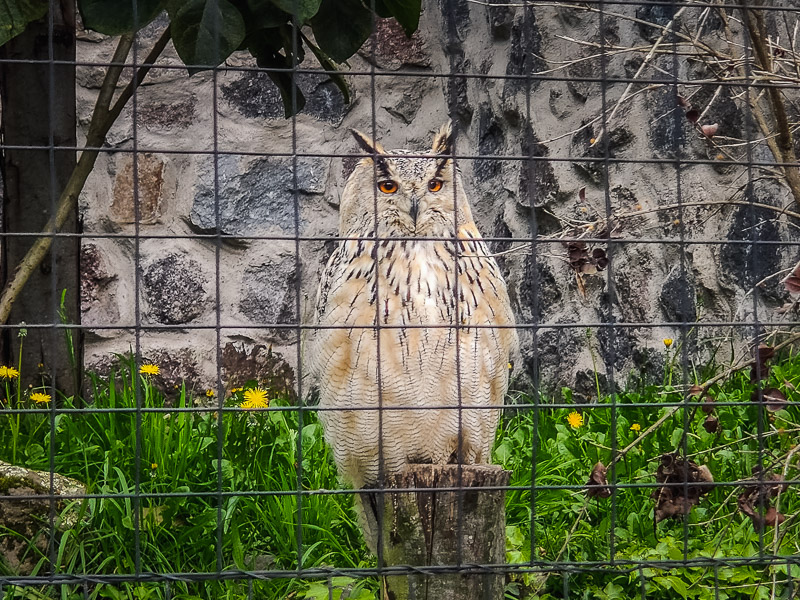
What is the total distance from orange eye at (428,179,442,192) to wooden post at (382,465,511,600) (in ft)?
3.45

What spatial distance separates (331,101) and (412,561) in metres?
1.92

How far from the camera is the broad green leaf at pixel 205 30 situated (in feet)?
5.23

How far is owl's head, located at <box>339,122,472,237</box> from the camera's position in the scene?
9.01ft

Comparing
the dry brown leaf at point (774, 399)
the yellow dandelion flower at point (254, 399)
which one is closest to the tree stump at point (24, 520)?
the yellow dandelion flower at point (254, 399)

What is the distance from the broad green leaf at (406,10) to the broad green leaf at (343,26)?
70mm

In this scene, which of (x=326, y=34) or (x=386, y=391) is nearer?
(x=326, y=34)

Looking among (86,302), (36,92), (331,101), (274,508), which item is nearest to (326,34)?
(36,92)

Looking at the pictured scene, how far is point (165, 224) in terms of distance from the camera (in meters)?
3.28

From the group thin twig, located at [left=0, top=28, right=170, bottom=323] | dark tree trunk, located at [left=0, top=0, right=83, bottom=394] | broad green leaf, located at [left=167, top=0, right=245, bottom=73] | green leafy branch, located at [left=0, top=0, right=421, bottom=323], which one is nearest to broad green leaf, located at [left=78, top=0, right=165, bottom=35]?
green leafy branch, located at [left=0, top=0, right=421, bottom=323]

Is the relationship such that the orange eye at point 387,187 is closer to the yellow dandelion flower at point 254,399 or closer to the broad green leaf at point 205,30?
the yellow dandelion flower at point 254,399

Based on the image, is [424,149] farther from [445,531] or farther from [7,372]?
[445,531]

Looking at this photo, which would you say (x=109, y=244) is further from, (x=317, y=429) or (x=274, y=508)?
(x=274, y=508)

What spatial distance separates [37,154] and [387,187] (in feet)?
3.28

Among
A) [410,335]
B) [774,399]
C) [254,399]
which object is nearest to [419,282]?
[410,335]
